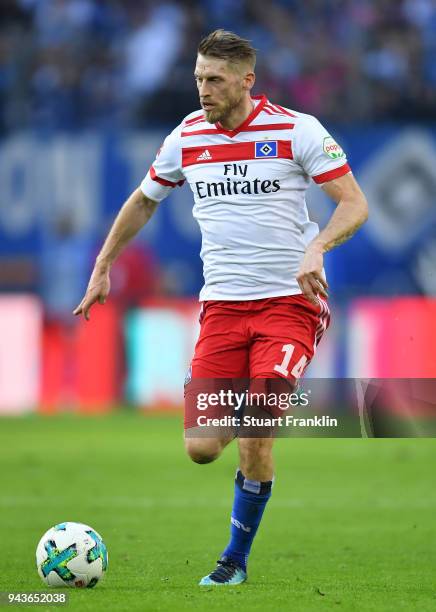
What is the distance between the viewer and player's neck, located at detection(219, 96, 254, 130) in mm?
6281

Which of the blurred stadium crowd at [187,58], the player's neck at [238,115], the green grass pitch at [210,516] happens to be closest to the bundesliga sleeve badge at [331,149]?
the player's neck at [238,115]

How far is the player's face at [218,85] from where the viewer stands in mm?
6176

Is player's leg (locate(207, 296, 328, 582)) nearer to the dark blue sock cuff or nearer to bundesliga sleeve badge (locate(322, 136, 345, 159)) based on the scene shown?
the dark blue sock cuff

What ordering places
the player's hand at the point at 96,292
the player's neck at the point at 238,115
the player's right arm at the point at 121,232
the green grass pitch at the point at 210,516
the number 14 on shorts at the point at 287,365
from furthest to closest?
the player's right arm at the point at 121,232
the player's hand at the point at 96,292
the player's neck at the point at 238,115
the number 14 on shorts at the point at 287,365
the green grass pitch at the point at 210,516

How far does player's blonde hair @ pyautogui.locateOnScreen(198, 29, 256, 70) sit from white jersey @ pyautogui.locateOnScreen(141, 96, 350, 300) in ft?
0.87

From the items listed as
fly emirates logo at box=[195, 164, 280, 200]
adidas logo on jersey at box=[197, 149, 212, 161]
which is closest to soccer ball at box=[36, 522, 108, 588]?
fly emirates logo at box=[195, 164, 280, 200]

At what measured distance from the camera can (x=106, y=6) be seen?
63.6ft

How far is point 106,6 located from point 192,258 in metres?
4.37

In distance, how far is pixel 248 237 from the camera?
6.31 meters

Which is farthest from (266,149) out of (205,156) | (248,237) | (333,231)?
(333,231)

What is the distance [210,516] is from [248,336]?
2.99 metres

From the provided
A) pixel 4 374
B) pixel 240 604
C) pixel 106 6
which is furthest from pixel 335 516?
pixel 106 6

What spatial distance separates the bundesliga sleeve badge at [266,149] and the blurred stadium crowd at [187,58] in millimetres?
A: 11242

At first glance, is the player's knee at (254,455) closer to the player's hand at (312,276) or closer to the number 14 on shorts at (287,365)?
the number 14 on shorts at (287,365)
